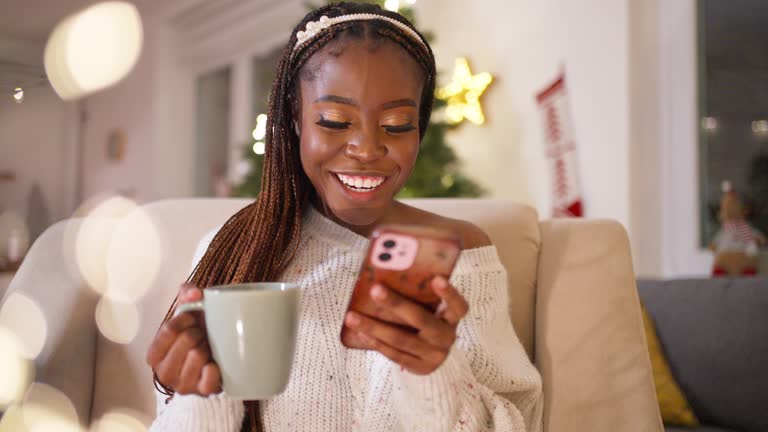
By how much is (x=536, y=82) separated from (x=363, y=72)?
218cm

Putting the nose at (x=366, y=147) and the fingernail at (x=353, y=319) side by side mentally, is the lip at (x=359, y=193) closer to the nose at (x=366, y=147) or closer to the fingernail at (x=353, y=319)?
the nose at (x=366, y=147)

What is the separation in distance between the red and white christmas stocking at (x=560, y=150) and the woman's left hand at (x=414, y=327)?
6.97ft

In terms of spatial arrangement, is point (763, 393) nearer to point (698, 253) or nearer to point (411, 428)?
point (698, 253)

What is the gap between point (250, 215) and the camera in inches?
38.0

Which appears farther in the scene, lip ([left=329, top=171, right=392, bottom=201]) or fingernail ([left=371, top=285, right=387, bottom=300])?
lip ([left=329, top=171, right=392, bottom=201])

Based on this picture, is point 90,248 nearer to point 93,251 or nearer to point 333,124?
point 93,251

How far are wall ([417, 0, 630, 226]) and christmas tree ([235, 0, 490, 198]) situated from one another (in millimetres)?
230

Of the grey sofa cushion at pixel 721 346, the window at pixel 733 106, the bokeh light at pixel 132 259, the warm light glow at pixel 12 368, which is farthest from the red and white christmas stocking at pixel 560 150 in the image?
the warm light glow at pixel 12 368

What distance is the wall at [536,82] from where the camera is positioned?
246 centimetres

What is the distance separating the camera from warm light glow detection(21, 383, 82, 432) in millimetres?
1007

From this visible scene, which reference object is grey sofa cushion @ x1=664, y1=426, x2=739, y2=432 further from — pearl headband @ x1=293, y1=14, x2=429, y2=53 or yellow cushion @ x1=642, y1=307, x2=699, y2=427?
pearl headband @ x1=293, y1=14, x2=429, y2=53

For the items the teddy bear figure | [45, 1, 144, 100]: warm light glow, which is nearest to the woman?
the teddy bear figure

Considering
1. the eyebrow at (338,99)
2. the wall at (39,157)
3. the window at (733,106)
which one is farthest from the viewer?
the wall at (39,157)

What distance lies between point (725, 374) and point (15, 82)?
167 centimetres
